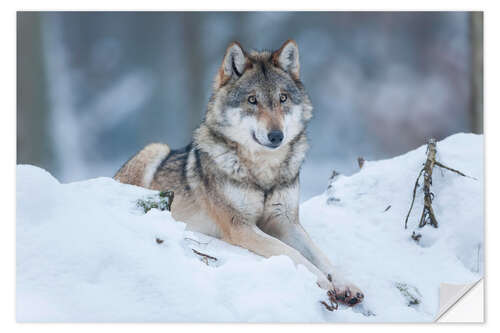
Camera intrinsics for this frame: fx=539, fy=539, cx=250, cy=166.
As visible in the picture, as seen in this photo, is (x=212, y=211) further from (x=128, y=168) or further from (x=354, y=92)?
(x=354, y=92)

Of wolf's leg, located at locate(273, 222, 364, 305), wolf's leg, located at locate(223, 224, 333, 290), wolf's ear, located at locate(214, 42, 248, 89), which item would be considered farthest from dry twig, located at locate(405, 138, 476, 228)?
wolf's ear, located at locate(214, 42, 248, 89)

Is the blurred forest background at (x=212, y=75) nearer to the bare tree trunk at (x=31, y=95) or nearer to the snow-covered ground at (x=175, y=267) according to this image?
the bare tree trunk at (x=31, y=95)

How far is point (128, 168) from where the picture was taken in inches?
157

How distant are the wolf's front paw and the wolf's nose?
878 mm

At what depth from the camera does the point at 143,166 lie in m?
4.01

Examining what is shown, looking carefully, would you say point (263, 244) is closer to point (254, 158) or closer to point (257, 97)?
point (254, 158)

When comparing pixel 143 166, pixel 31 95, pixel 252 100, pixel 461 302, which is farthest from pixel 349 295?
pixel 31 95

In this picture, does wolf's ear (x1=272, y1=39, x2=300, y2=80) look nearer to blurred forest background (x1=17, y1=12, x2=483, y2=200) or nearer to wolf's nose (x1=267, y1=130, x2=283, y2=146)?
blurred forest background (x1=17, y1=12, x2=483, y2=200)

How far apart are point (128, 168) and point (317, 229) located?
4.81ft

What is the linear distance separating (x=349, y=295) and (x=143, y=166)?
1866 mm

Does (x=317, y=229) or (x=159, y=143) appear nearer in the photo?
(x=317, y=229)

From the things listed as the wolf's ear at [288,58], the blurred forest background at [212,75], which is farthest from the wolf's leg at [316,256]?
the wolf's ear at [288,58]
